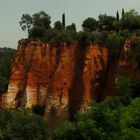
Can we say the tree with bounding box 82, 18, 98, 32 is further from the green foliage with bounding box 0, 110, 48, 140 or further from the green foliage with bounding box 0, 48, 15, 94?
the green foliage with bounding box 0, 48, 15, 94

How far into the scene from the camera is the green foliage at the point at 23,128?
43250 millimetres

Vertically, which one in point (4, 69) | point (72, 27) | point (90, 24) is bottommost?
point (4, 69)

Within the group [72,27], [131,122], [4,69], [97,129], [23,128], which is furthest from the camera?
[4,69]

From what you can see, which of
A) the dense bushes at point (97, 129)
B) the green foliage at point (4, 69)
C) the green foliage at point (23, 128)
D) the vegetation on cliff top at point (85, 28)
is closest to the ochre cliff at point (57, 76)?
the vegetation on cliff top at point (85, 28)

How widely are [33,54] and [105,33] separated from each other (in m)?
6.18

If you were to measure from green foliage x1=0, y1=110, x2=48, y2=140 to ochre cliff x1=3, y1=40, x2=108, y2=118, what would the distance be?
5.11 meters

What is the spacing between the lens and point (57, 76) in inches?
2067

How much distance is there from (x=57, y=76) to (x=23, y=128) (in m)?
9.26

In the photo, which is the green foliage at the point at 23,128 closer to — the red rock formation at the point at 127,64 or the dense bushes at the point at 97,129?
the red rock formation at the point at 127,64

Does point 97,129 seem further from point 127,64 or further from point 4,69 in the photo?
point 4,69

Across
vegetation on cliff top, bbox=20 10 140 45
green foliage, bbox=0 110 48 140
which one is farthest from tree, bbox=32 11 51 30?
green foliage, bbox=0 110 48 140

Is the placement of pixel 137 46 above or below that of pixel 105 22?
below

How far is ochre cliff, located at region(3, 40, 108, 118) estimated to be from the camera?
2050 inches

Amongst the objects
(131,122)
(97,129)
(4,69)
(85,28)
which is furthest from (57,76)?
(97,129)
